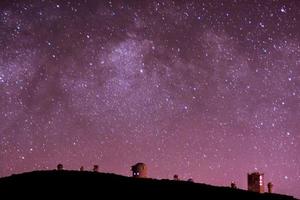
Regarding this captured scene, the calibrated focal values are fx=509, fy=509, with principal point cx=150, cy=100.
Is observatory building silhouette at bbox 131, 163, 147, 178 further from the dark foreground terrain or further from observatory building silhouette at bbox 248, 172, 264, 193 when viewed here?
the dark foreground terrain

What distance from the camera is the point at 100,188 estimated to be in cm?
1864

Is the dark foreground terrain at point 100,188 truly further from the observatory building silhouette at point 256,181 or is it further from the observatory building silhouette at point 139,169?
the observatory building silhouette at point 256,181

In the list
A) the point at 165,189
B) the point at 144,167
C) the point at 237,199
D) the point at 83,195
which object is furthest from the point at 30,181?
the point at 144,167

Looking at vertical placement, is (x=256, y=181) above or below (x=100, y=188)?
above

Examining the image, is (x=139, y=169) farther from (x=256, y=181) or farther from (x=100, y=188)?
(x=100, y=188)

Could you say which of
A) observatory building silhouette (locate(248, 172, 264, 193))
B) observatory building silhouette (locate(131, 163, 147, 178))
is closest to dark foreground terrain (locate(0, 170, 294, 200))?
observatory building silhouette (locate(131, 163, 147, 178))

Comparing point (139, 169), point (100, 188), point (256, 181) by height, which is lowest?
point (100, 188)

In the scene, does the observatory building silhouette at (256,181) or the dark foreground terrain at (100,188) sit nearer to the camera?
the dark foreground terrain at (100,188)

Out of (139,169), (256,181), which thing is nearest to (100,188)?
(139,169)

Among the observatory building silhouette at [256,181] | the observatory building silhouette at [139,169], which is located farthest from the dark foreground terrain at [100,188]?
the observatory building silhouette at [256,181]

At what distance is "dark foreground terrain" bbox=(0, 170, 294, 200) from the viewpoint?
703 inches

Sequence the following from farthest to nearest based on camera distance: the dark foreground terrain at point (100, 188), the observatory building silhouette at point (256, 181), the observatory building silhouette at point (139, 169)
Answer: the observatory building silhouette at point (256, 181)
the observatory building silhouette at point (139, 169)
the dark foreground terrain at point (100, 188)

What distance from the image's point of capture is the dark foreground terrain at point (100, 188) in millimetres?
17844

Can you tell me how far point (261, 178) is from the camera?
112 ft
